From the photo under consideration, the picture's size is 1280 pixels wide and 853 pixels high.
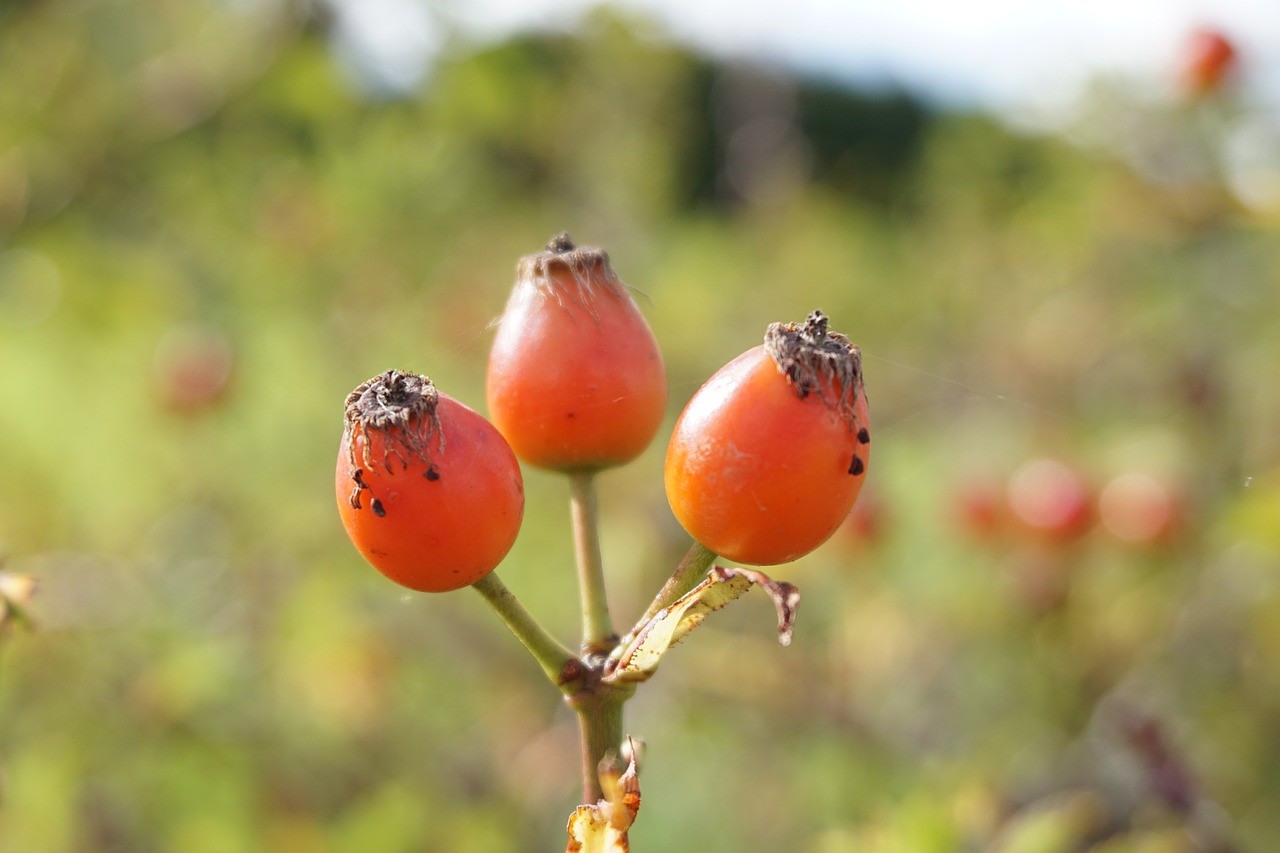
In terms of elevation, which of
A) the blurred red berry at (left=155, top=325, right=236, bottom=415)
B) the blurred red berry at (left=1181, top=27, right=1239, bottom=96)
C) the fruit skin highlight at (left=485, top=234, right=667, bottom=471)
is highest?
the blurred red berry at (left=1181, top=27, right=1239, bottom=96)

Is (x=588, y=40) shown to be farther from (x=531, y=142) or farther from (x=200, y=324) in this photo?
(x=200, y=324)

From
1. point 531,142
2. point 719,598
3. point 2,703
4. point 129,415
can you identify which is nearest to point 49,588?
point 2,703

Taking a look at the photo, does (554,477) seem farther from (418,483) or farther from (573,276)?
(418,483)

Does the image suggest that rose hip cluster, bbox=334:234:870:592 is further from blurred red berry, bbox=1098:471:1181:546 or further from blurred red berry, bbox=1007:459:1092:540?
blurred red berry, bbox=1098:471:1181:546

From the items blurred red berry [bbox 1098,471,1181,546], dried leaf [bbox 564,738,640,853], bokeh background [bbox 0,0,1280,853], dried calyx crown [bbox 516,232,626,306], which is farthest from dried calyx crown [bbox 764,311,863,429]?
blurred red berry [bbox 1098,471,1181,546]

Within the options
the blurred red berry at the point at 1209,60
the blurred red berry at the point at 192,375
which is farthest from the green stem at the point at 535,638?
the blurred red berry at the point at 1209,60
